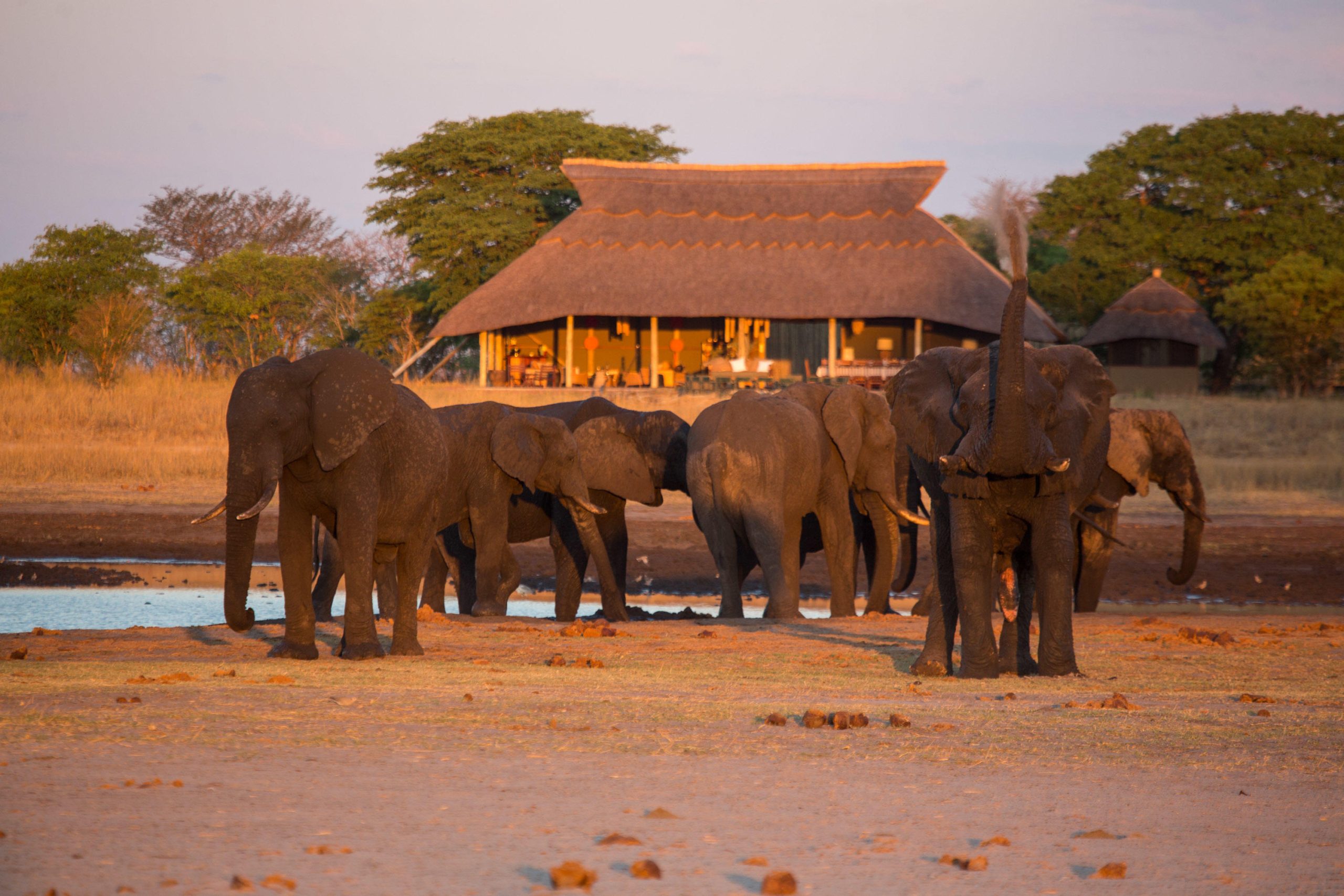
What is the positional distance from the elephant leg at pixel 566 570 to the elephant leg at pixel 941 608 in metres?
5.94

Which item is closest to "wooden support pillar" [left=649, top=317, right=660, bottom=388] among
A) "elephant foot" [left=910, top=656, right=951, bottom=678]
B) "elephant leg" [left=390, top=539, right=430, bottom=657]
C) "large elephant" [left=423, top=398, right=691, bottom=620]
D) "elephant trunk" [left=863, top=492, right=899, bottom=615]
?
"large elephant" [left=423, top=398, right=691, bottom=620]

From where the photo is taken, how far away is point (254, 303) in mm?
52531

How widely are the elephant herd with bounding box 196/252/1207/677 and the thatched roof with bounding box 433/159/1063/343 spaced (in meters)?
26.9

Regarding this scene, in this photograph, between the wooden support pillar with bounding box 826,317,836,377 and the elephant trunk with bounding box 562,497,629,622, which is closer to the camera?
the elephant trunk with bounding box 562,497,629,622

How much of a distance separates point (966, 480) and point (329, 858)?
4.55 metres

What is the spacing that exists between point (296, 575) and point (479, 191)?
42.1m

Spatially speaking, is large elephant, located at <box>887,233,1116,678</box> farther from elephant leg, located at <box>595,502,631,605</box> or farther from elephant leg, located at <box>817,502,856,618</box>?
elephant leg, located at <box>595,502,631,605</box>

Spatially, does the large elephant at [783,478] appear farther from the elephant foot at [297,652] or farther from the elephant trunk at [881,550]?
the elephant foot at [297,652]

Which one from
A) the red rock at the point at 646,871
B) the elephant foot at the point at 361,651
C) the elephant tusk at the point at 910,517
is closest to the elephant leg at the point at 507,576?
the elephant tusk at the point at 910,517

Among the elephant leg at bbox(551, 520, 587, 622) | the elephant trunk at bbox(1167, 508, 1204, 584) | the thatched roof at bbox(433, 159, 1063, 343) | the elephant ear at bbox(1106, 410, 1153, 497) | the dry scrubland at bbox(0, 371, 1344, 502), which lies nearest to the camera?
the elephant leg at bbox(551, 520, 587, 622)

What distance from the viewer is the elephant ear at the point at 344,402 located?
29.0 feet

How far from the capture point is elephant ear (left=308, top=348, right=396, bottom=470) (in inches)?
348

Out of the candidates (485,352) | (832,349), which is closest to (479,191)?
(485,352)

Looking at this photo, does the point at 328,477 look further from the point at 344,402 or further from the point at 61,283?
the point at 61,283
